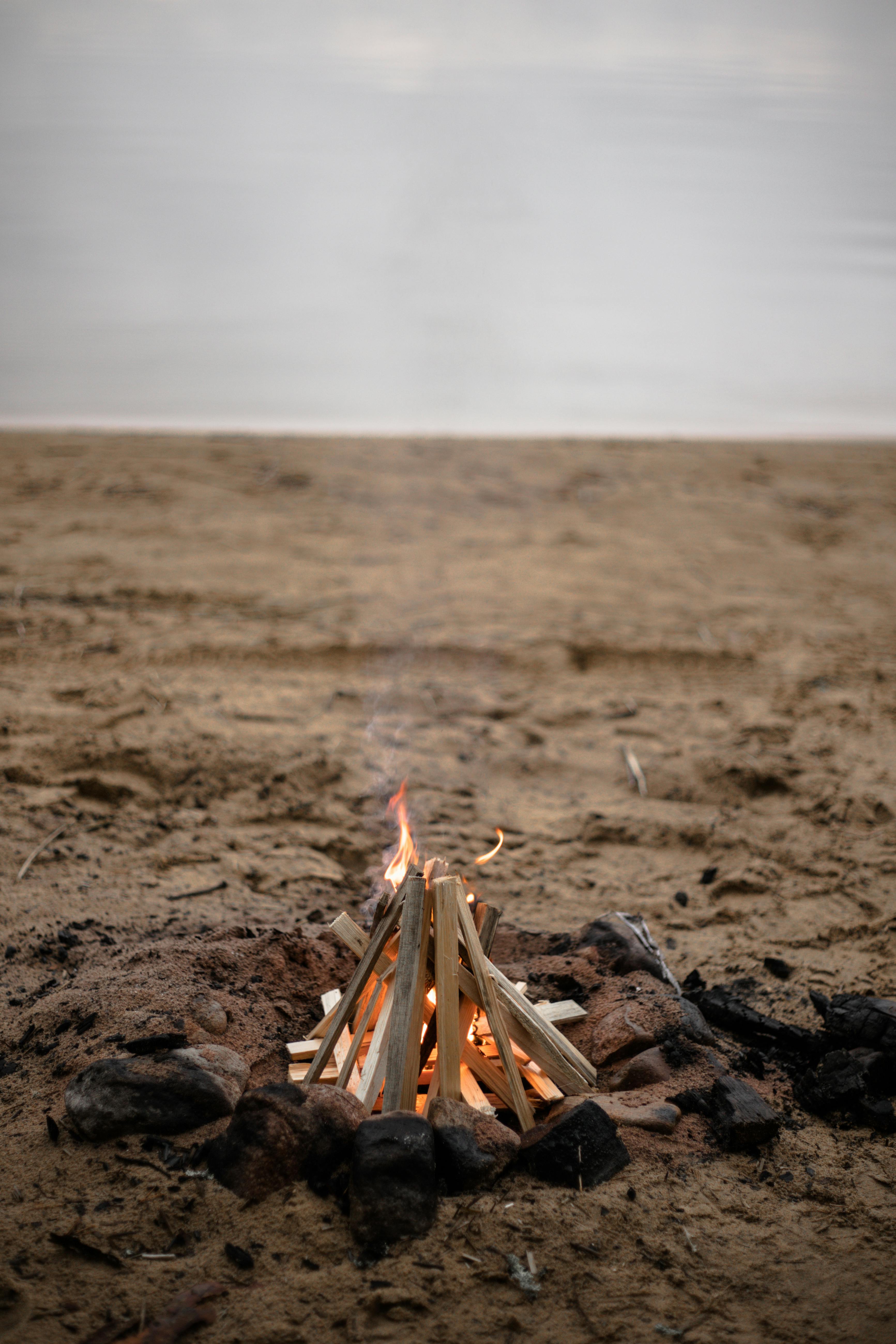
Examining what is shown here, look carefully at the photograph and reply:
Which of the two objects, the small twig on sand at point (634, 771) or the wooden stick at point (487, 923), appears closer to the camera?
the wooden stick at point (487, 923)

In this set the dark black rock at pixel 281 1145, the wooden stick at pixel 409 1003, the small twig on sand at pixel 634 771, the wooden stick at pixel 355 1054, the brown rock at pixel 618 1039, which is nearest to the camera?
the dark black rock at pixel 281 1145

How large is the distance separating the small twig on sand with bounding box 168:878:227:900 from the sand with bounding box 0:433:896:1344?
1.8 inches

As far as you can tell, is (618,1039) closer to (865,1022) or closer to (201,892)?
(865,1022)

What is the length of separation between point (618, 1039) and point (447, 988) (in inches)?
25.8

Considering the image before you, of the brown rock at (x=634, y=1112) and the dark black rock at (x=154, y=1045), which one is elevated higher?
the dark black rock at (x=154, y=1045)

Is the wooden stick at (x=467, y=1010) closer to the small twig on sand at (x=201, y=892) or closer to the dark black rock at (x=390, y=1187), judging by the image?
the dark black rock at (x=390, y=1187)

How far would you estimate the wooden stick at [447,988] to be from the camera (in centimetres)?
206

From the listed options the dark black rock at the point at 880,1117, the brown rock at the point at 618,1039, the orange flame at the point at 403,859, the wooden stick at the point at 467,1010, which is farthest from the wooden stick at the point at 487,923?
the dark black rock at the point at 880,1117

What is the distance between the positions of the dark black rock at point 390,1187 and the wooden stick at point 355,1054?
34cm

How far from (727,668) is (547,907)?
3.48m

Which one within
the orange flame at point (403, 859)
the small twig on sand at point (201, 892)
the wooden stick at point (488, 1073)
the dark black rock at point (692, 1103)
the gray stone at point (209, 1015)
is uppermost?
the orange flame at point (403, 859)

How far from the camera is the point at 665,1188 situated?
1915 millimetres

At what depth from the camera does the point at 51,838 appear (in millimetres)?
3568

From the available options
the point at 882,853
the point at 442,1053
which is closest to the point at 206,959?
the point at 442,1053
